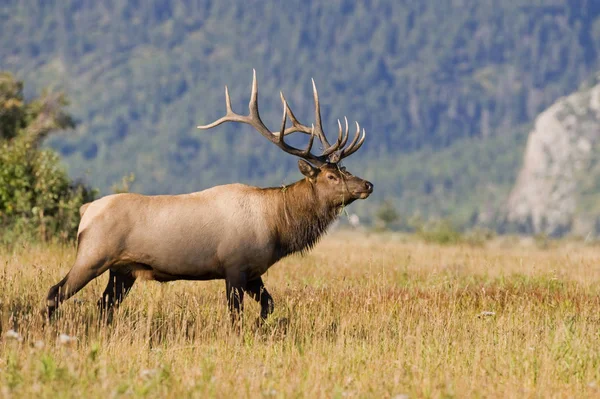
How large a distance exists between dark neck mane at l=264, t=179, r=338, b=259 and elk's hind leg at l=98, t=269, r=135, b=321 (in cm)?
160

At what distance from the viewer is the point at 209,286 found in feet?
48.0

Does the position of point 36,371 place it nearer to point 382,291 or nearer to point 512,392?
point 512,392

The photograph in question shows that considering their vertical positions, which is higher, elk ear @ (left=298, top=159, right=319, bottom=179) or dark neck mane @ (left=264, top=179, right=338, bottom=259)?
elk ear @ (left=298, top=159, right=319, bottom=179)

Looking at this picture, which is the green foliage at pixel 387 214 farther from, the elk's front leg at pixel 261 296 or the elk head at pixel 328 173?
the elk's front leg at pixel 261 296

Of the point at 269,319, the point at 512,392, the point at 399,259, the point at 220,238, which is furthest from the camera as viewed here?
the point at 399,259

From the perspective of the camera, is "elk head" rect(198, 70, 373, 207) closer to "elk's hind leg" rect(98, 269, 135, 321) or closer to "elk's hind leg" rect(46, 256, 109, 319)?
"elk's hind leg" rect(98, 269, 135, 321)

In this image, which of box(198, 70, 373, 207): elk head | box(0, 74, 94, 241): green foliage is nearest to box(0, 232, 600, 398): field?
box(198, 70, 373, 207): elk head

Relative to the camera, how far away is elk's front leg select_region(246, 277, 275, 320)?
39.7 ft

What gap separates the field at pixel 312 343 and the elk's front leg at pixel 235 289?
0.18m

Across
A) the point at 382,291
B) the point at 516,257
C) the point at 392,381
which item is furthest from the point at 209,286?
the point at 516,257

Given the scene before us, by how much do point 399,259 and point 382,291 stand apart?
5973 millimetres

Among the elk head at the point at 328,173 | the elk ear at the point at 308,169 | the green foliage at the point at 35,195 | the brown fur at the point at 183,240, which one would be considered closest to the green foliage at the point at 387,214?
the green foliage at the point at 35,195

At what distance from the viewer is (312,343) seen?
10.9 meters

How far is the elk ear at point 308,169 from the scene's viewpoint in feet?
43.1
